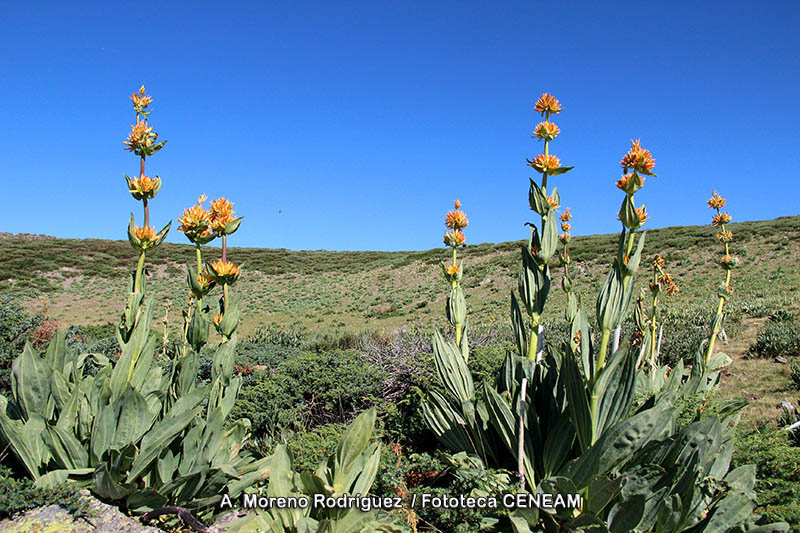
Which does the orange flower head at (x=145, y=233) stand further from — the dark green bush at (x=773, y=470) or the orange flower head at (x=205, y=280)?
the dark green bush at (x=773, y=470)

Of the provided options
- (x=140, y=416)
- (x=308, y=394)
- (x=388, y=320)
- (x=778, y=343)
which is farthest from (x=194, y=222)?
(x=388, y=320)

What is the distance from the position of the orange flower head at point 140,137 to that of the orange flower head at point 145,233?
563 millimetres

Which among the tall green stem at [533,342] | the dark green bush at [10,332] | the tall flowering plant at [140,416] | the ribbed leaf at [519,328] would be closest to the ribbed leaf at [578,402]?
the tall green stem at [533,342]

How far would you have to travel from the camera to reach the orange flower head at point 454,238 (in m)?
4.03

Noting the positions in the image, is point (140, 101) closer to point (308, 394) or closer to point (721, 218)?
point (308, 394)

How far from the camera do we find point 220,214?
3.21 meters

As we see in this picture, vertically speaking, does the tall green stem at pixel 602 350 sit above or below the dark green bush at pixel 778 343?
above

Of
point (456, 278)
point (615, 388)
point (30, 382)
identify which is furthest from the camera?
point (456, 278)

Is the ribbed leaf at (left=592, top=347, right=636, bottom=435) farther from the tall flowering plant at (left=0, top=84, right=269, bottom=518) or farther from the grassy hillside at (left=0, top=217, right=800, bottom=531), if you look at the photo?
the tall flowering plant at (left=0, top=84, right=269, bottom=518)

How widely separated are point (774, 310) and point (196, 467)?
40.6 ft

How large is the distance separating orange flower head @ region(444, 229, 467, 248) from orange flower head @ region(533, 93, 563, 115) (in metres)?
1.21

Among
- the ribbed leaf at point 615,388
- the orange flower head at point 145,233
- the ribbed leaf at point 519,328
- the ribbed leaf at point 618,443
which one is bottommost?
the ribbed leaf at point 618,443

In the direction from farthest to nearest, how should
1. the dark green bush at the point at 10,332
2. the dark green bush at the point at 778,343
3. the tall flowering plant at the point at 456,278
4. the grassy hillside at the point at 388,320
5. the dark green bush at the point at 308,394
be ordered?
the dark green bush at the point at 778,343
the dark green bush at the point at 10,332
the dark green bush at the point at 308,394
the grassy hillside at the point at 388,320
the tall flowering plant at the point at 456,278

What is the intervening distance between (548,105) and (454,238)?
127cm
